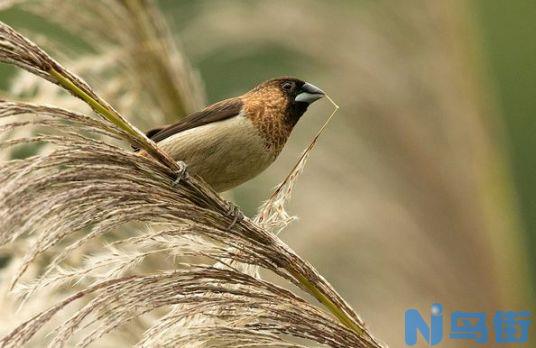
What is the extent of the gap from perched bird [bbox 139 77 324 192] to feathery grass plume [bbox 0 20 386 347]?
0.93 m

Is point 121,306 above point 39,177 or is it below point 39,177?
below

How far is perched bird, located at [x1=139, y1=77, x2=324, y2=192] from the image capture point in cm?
329

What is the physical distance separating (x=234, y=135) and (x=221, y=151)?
0.07 metres

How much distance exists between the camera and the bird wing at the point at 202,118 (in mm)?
3396

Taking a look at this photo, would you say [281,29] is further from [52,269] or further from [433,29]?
[52,269]

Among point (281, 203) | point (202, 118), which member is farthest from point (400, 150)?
point (281, 203)

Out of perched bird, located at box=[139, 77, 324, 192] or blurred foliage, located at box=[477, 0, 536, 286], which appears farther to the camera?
blurred foliage, located at box=[477, 0, 536, 286]

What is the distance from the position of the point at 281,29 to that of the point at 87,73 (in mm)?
2202

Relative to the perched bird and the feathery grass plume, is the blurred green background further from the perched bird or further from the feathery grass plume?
the feathery grass plume

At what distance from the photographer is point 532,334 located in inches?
193

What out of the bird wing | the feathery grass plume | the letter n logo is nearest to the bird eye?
the bird wing

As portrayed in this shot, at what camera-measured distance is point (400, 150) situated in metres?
5.66

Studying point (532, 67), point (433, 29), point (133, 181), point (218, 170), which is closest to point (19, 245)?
point (218, 170)

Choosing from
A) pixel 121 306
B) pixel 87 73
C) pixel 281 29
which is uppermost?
pixel 281 29
